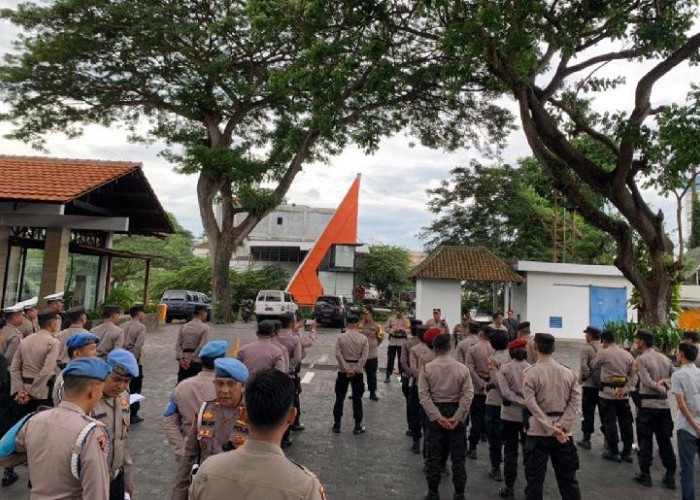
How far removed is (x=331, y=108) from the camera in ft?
41.3

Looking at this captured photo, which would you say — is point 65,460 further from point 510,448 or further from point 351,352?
point 351,352

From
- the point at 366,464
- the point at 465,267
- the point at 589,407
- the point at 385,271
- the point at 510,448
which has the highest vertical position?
the point at 385,271

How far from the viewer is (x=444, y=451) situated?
4891 millimetres

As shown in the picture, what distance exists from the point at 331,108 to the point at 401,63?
3.53 m

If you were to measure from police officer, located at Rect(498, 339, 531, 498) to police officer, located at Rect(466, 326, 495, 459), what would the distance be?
859mm

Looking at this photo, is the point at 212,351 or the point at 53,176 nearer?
the point at 212,351

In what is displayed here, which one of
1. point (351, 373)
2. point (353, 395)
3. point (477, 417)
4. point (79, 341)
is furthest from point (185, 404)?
point (477, 417)

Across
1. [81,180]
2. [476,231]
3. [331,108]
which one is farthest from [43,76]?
[476,231]

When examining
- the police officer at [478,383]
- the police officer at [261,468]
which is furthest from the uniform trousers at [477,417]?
the police officer at [261,468]

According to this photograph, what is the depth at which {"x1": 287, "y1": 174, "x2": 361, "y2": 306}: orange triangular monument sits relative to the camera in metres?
26.7

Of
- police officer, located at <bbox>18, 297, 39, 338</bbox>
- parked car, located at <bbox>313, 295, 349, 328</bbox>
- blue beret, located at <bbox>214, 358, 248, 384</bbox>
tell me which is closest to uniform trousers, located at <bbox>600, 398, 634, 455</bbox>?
blue beret, located at <bbox>214, 358, 248, 384</bbox>

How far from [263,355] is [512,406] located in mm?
3032

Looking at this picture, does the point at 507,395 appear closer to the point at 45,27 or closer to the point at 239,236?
the point at 239,236

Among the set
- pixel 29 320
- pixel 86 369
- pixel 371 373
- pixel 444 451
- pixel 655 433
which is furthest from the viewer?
pixel 371 373
